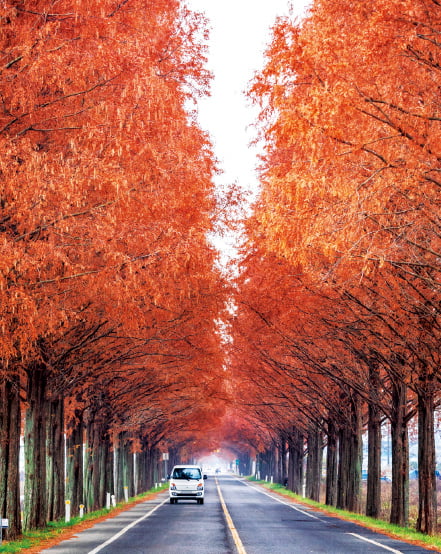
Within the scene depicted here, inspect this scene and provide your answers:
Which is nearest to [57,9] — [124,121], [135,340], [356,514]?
[124,121]

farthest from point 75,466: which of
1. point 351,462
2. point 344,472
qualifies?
point 344,472

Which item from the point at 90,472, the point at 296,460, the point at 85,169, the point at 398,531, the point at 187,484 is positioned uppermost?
the point at 85,169

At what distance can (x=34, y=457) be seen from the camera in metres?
22.4

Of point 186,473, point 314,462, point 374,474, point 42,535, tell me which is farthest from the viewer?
point 314,462

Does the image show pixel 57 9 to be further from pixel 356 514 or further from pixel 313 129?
pixel 356 514

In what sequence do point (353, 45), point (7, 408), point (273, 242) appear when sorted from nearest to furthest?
1. point (353, 45)
2. point (273, 242)
3. point (7, 408)

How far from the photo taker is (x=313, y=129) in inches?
450

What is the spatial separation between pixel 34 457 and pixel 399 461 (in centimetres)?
1245

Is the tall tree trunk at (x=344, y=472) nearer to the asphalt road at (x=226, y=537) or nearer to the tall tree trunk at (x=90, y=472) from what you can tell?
the asphalt road at (x=226, y=537)

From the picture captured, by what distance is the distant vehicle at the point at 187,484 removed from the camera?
1624 inches

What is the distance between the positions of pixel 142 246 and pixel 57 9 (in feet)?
14.6

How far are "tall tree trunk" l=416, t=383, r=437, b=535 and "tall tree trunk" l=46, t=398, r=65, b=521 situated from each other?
1151 cm

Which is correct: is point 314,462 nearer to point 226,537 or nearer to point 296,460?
point 296,460

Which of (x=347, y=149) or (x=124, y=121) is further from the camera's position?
(x=124, y=121)
